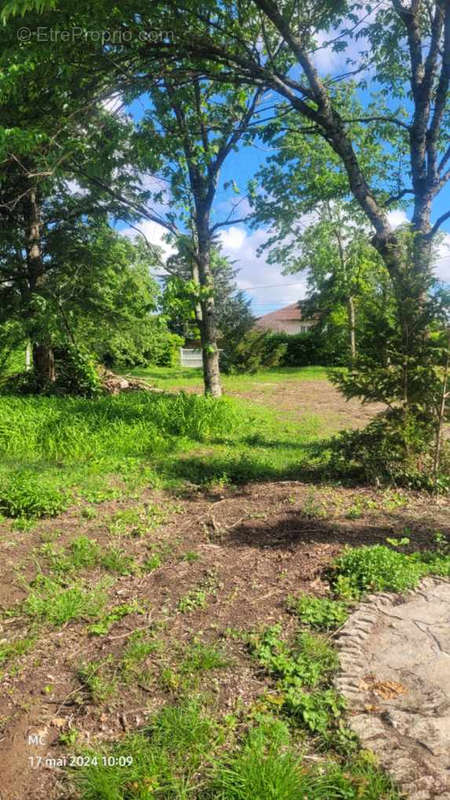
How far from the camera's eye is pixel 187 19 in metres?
5.59

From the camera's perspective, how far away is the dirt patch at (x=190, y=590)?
6.78 ft

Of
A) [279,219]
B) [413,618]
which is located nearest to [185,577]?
[413,618]

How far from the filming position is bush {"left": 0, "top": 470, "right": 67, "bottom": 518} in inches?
171

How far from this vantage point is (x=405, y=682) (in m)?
2.21

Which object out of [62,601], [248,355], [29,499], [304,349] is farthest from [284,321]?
[62,601]

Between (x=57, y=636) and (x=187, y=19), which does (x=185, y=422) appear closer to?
(x=57, y=636)

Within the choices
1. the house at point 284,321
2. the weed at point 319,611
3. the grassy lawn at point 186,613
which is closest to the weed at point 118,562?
the grassy lawn at point 186,613

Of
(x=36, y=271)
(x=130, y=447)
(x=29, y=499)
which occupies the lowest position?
(x=29, y=499)

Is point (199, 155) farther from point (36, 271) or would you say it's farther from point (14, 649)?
point (14, 649)

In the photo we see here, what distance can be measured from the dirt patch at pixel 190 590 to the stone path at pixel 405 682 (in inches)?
18.5

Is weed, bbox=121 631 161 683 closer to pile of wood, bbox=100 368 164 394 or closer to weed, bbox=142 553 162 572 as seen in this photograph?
weed, bbox=142 553 162 572

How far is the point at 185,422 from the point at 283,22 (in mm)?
5652

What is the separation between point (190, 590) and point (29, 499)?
2198 millimetres

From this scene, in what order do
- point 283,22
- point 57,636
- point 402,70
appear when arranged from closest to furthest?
point 57,636 < point 283,22 < point 402,70
